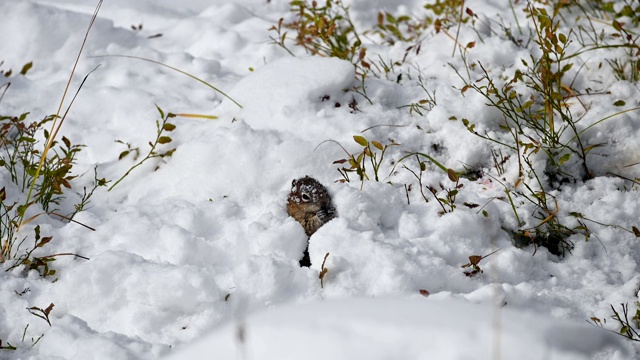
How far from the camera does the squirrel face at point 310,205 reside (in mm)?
2736

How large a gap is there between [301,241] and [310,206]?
17cm

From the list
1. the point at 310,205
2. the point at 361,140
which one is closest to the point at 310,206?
the point at 310,205

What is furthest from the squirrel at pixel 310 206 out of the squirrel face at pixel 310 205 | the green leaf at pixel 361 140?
the green leaf at pixel 361 140

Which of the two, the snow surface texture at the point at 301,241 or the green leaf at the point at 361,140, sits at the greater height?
the green leaf at the point at 361,140

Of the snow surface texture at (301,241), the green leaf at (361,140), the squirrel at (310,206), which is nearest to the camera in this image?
the snow surface texture at (301,241)

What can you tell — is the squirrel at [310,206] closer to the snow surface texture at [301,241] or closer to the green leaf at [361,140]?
the snow surface texture at [301,241]

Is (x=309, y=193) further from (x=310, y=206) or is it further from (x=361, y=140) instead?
(x=361, y=140)

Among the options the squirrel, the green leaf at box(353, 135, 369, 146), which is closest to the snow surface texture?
the squirrel

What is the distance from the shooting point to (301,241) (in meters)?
2.68

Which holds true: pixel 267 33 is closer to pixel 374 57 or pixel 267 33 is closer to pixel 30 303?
pixel 374 57

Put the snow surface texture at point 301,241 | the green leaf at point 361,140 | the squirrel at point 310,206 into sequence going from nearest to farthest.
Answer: the snow surface texture at point 301,241
the squirrel at point 310,206
the green leaf at point 361,140

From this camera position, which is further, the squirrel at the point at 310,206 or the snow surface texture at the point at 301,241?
the squirrel at the point at 310,206

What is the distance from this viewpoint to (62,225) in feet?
9.70

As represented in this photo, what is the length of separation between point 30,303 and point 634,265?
2.37m
